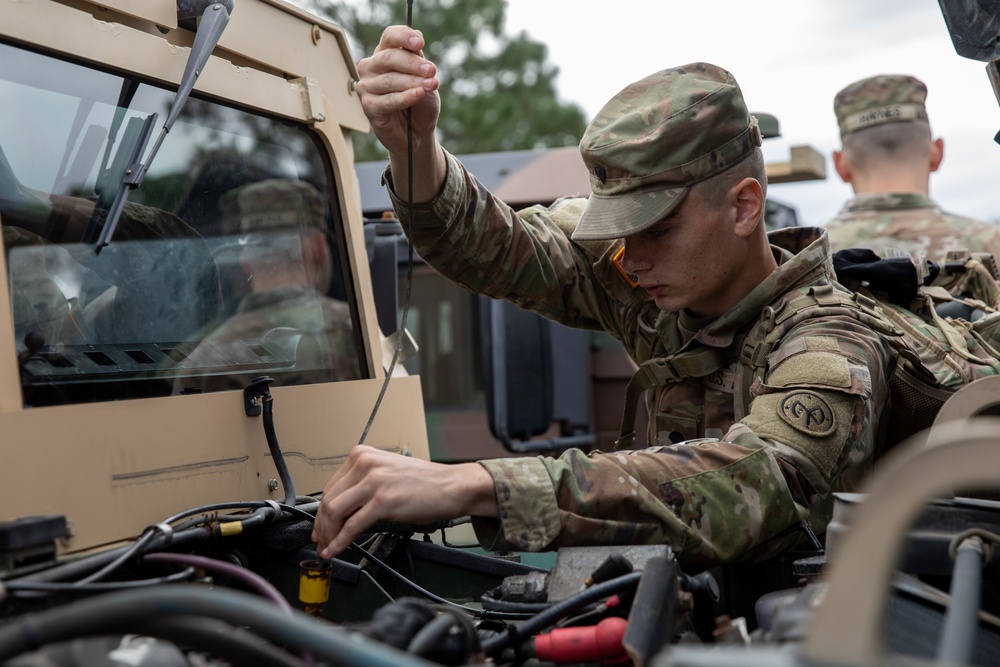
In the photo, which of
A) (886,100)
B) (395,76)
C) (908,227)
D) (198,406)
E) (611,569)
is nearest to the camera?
(611,569)

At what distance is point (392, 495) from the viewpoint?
5.44 ft

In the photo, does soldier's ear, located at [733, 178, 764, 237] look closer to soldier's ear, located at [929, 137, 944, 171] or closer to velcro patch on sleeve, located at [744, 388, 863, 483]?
velcro patch on sleeve, located at [744, 388, 863, 483]

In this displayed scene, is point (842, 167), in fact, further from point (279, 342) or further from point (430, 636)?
point (430, 636)

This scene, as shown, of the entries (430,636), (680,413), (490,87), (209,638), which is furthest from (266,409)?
(490,87)

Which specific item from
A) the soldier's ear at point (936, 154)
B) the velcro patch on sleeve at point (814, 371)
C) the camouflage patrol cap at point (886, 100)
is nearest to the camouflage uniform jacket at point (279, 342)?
the velcro patch on sleeve at point (814, 371)

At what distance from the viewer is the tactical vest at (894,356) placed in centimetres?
237

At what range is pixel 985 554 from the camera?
137 centimetres

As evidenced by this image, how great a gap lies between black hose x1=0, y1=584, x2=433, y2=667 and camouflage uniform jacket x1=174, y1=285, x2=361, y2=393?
88cm

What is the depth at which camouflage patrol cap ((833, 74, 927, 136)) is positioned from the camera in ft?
16.2

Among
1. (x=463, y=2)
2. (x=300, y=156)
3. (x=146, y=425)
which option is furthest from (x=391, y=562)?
(x=463, y=2)

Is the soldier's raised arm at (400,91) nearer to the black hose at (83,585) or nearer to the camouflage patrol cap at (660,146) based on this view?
the camouflage patrol cap at (660,146)

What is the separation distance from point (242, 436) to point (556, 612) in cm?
76

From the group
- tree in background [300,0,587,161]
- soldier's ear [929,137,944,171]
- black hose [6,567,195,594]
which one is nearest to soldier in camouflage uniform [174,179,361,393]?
black hose [6,567,195,594]

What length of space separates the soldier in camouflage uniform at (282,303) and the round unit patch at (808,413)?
994 mm
